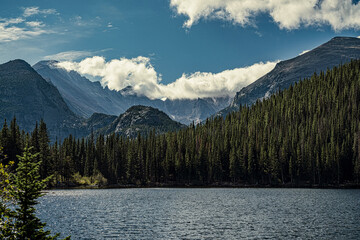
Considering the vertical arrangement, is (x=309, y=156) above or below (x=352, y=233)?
above

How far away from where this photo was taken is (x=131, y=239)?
189 feet

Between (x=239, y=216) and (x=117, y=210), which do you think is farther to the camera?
(x=117, y=210)

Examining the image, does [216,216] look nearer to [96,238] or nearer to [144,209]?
[144,209]

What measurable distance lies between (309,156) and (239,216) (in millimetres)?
125175

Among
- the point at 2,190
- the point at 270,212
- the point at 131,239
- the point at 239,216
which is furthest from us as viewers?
the point at 270,212

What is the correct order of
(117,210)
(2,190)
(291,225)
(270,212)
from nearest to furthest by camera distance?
(2,190) → (291,225) → (270,212) → (117,210)

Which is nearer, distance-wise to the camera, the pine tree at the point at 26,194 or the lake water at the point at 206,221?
the pine tree at the point at 26,194

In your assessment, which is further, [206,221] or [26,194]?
[206,221]

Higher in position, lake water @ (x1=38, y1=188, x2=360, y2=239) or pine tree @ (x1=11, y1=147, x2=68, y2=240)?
pine tree @ (x1=11, y1=147, x2=68, y2=240)

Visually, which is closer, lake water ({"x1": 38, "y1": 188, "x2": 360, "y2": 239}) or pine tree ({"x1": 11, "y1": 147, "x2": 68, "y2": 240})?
pine tree ({"x1": 11, "y1": 147, "x2": 68, "y2": 240})

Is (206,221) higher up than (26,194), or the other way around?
(26,194)

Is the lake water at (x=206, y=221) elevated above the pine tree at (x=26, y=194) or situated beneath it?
situated beneath

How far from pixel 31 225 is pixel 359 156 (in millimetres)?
194689

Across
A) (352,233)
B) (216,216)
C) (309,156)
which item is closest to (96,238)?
(216,216)
